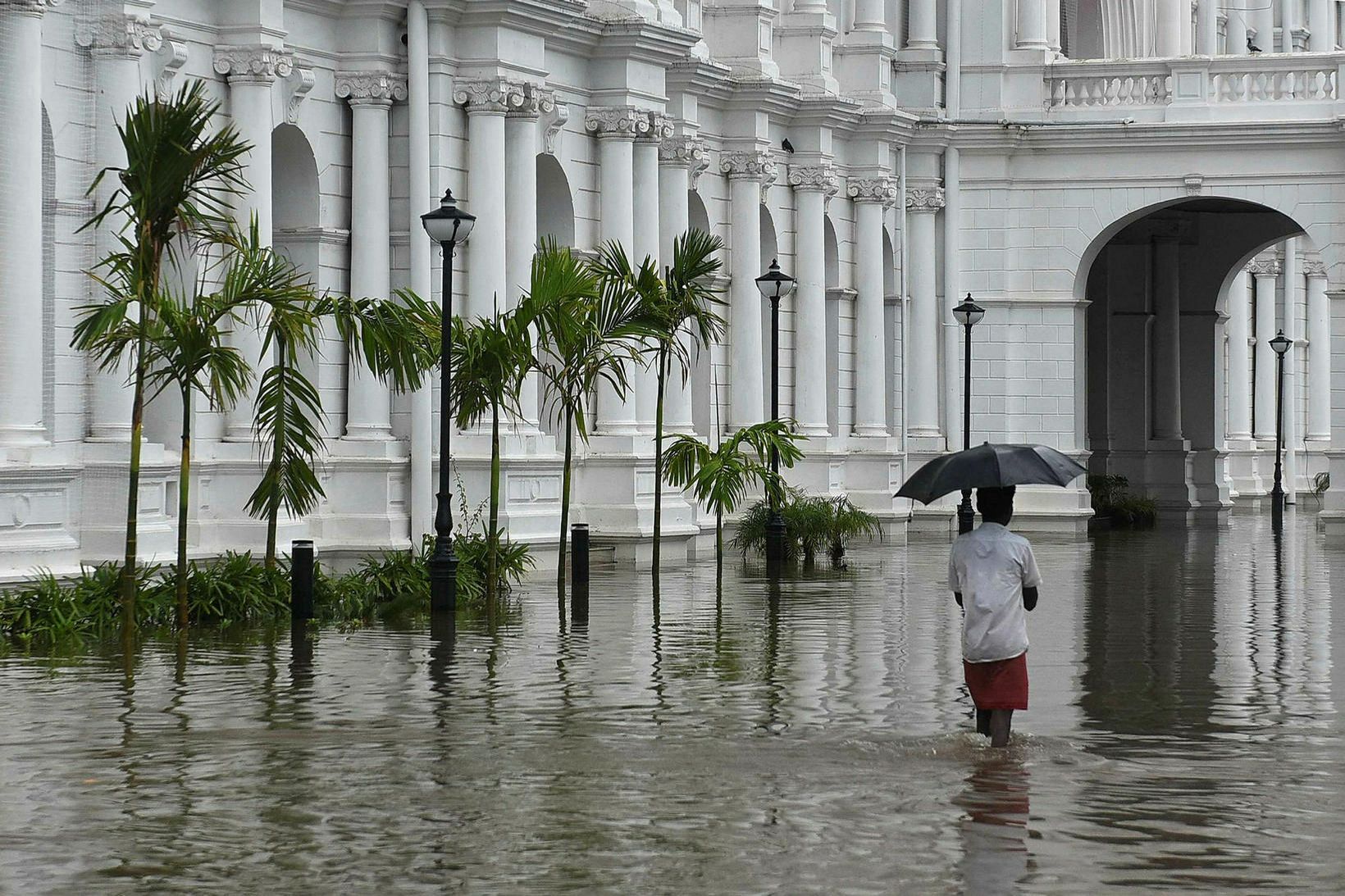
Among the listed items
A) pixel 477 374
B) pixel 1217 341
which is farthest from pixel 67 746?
pixel 1217 341

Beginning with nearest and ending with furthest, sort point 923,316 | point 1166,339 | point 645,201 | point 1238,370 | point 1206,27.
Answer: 1. point 645,201
2. point 923,316
3. point 1166,339
4. point 1206,27
5. point 1238,370

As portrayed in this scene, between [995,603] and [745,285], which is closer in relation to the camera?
[995,603]

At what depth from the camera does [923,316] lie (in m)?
39.3

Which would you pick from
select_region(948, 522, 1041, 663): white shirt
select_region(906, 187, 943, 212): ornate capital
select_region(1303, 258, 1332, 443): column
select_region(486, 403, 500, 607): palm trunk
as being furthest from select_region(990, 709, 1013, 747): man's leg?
select_region(1303, 258, 1332, 443): column

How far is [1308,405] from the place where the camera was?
64.8 meters

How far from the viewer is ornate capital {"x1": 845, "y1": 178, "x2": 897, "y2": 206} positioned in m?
37.4

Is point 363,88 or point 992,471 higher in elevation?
point 363,88

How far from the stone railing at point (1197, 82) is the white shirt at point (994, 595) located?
2877 centimetres

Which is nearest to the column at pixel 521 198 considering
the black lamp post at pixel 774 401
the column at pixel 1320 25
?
the black lamp post at pixel 774 401

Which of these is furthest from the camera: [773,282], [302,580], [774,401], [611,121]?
[611,121]

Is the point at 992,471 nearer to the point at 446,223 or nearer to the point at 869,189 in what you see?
the point at 446,223

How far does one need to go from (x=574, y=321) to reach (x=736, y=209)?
11.7m

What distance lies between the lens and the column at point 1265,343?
57406 millimetres

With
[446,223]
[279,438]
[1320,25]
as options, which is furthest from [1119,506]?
[279,438]
